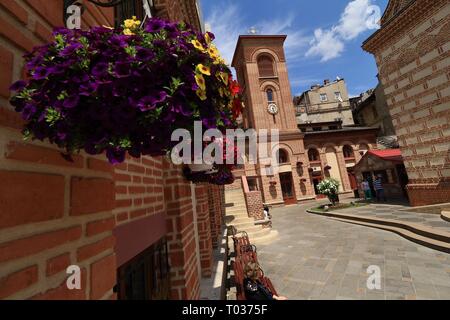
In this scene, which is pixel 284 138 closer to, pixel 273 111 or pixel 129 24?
pixel 273 111

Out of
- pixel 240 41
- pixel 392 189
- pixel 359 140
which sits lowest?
pixel 392 189

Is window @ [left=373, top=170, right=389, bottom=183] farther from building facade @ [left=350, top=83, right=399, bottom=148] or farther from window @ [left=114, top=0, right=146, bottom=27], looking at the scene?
window @ [left=114, top=0, right=146, bottom=27]

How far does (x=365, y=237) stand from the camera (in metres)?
9.88

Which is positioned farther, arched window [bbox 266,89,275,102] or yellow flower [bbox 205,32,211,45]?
arched window [bbox 266,89,275,102]

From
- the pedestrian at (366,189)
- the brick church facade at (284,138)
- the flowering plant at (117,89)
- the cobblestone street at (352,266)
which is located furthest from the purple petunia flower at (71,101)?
the brick church facade at (284,138)

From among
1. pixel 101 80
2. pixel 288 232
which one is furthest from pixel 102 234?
pixel 288 232

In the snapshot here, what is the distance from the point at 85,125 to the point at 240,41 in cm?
3018

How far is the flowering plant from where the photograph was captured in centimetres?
88

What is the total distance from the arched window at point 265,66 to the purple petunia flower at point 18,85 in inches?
1157

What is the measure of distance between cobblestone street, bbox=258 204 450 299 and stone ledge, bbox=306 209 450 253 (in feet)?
0.68

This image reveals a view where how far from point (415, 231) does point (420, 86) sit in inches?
266

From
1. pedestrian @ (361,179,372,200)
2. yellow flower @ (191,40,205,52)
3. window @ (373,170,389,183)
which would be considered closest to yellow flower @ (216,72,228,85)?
yellow flower @ (191,40,205,52)

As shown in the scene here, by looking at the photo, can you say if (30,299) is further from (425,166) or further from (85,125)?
(425,166)

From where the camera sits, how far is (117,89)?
906 mm
